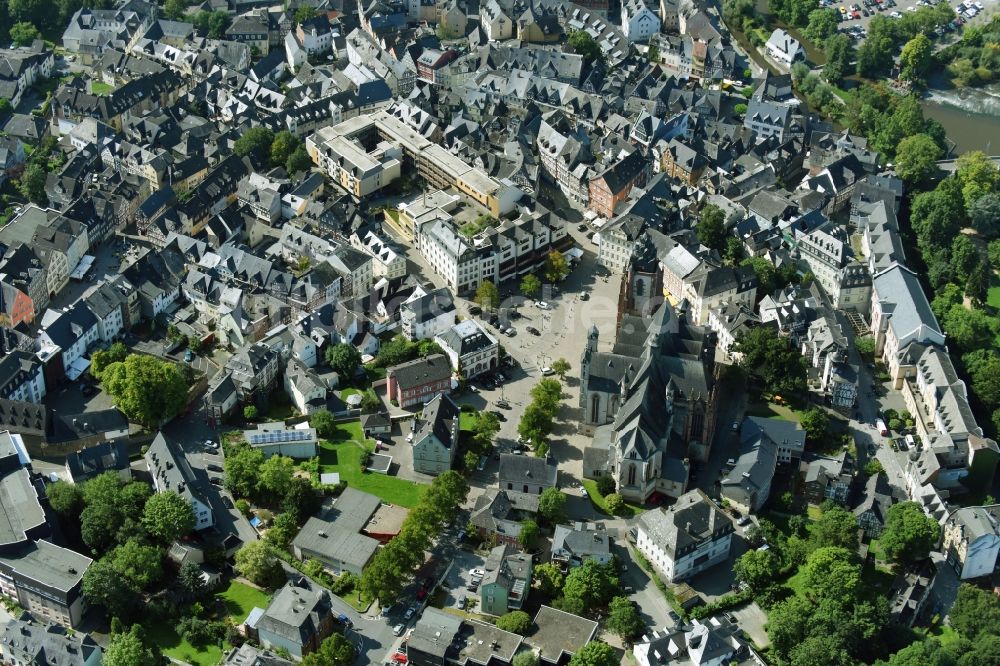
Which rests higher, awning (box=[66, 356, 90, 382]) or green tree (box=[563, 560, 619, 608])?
green tree (box=[563, 560, 619, 608])

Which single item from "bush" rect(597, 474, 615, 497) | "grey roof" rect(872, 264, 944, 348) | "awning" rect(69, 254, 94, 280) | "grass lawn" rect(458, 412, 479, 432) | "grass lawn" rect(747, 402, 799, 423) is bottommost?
"awning" rect(69, 254, 94, 280)

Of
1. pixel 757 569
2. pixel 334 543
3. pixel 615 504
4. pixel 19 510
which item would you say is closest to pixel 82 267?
pixel 19 510

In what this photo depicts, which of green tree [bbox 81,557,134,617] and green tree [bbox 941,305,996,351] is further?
green tree [bbox 941,305,996,351]

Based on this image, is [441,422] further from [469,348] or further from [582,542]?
[582,542]

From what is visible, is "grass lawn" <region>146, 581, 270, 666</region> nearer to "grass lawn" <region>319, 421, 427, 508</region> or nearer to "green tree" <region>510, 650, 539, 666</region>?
"grass lawn" <region>319, 421, 427, 508</region>

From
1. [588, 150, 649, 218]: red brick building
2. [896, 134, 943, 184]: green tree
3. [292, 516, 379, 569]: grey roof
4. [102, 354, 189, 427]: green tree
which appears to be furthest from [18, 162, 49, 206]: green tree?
[896, 134, 943, 184]: green tree

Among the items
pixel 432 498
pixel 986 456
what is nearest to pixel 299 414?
pixel 432 498
